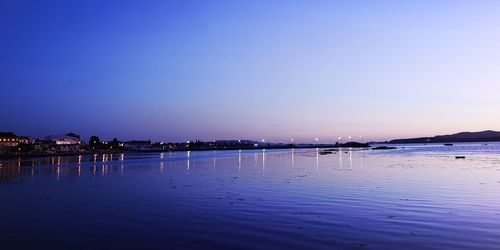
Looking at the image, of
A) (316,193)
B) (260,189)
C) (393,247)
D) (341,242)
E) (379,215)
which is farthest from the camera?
(260,189)

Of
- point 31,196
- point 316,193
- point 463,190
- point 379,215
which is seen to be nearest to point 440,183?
point 463,190

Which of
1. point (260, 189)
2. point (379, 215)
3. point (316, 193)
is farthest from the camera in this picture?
point (260, 189)

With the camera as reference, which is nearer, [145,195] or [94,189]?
[145,195]

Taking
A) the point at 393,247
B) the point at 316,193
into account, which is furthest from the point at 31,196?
the point at 393,247

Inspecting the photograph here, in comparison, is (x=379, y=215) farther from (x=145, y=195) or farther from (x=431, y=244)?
(x=145, y=195)

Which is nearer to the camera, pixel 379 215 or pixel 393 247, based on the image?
pixel 393 247

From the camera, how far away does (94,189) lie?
97.5 ft

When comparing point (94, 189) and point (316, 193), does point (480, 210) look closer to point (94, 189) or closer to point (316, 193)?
point (316, 193)

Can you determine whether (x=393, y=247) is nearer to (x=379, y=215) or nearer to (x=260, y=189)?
(x=379, y=215)

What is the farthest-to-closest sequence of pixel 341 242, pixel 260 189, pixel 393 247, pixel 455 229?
1. pixel 260 189
2. pixel 455 229
3. pixel 341 242
4. pixel 393 247

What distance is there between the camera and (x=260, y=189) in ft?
91.9

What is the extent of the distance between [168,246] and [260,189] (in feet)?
52.7

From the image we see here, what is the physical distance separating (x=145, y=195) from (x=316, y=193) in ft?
33.2

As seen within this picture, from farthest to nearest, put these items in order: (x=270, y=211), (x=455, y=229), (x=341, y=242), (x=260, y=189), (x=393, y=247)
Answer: (x=260, y=189), (x=270, y=211), (x=455, y=229), (x=341, y=242), (x=393, y=247)
